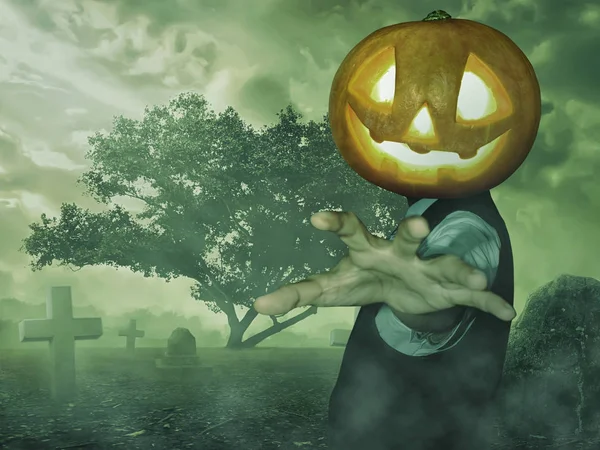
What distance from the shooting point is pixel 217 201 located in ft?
38.6

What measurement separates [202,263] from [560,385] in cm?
622

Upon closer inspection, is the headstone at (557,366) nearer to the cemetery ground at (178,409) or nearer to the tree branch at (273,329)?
the cemetery ground at (178,409)

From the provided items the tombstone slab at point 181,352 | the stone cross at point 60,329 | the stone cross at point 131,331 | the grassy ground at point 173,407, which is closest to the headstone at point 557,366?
the grassy ground at point 173,407

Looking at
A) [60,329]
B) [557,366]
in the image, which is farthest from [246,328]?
[557,366]

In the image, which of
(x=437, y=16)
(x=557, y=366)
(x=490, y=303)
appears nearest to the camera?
(x=490, y=303)

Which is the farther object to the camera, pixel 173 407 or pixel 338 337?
pixel 338 337

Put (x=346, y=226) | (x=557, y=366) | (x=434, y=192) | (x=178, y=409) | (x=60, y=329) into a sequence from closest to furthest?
(x=346, y=226), (x=434, y=192), (x=557, y=366), (x=60, y=329), (x=178, y=409)

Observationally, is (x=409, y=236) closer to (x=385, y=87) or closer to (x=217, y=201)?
(x=385, y=87)

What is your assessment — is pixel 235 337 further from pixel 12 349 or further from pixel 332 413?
pixel 332 413

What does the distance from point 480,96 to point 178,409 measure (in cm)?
754

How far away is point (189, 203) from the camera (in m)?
11.8

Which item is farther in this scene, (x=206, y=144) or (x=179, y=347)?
(x=206, y=144)

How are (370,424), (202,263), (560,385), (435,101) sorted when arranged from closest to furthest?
A: (435,101), (370,424), (560,385), (202,263)

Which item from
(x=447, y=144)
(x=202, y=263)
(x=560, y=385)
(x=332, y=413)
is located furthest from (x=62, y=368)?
(x=447, y=144)
